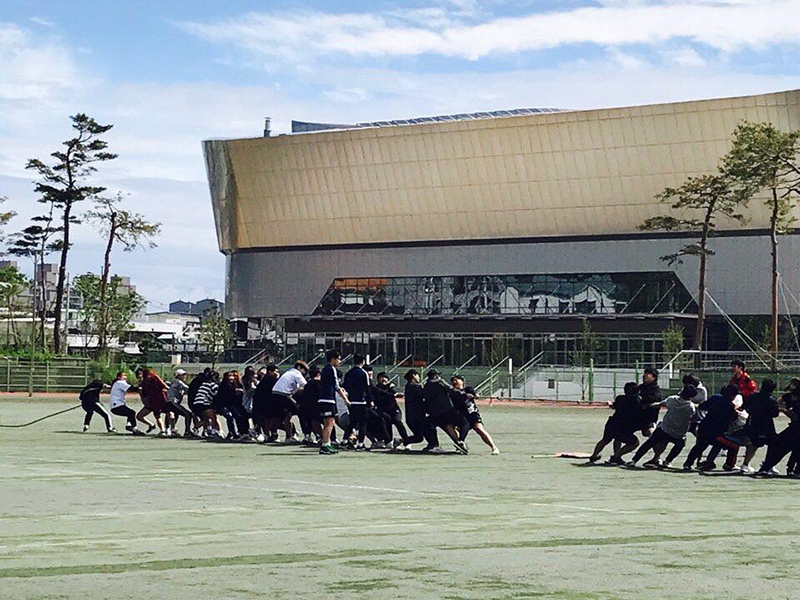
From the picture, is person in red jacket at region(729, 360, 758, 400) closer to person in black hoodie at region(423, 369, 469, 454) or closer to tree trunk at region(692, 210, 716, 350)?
person in black hoodie at region(423, 369, 469, 454)

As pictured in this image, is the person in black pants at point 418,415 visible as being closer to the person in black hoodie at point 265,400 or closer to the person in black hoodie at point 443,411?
the person in black hoodie at point 443,411

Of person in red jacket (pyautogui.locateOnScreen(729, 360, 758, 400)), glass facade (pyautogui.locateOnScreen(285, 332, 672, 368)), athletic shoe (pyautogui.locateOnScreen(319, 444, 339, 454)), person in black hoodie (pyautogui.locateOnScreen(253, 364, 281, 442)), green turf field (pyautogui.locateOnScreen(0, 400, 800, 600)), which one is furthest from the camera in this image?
glass facade (pyautogui.locateOnScreen(285, 332, 672, 368))

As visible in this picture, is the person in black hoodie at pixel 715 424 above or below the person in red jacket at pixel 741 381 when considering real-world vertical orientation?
below

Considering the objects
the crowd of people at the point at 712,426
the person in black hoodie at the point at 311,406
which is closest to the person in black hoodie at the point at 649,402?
the crowd of people at the point at 712,426

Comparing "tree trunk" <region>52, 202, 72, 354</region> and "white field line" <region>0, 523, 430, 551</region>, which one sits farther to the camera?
"tree trunk" <region>52, 202, 72, 354</region>

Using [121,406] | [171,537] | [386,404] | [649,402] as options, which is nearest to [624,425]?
[649,402]

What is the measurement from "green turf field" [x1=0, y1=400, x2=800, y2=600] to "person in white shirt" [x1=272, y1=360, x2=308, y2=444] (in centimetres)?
502

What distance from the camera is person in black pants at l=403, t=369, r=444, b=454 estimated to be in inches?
1048

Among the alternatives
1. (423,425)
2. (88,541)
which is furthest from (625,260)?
(88,541)

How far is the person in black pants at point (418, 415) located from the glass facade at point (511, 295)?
5849 cm

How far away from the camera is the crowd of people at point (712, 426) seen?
2264cm

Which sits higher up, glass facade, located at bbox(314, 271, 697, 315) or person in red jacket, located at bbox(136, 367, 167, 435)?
glass facade, located at bbox(314, 271, 697, 315)

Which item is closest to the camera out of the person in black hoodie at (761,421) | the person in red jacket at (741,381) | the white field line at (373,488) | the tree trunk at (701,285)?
the white field line at (373,488)

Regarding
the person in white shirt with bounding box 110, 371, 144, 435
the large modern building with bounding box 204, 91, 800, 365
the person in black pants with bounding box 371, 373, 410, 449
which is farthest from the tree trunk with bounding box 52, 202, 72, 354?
the person in black pants with bounding box 371, 373, 410, 449
